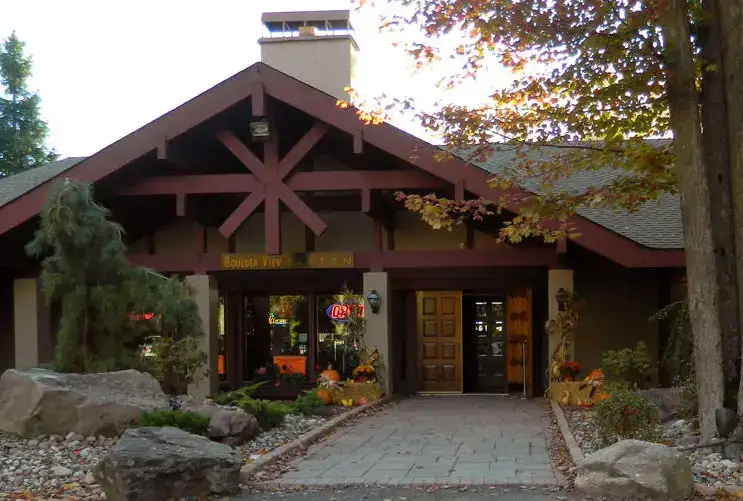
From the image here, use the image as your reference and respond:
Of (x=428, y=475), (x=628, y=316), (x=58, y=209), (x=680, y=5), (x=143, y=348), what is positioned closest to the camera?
(x=428, y=475)

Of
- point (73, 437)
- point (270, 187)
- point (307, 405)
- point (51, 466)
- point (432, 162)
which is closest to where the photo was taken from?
point (51, 466)

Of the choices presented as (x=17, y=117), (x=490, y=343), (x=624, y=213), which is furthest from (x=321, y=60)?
(x=17, y=117)

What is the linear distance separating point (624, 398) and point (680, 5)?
3.87 m

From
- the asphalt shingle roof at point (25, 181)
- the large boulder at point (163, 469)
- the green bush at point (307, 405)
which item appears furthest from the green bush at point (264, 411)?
the asphalt shingle roof at point (25, 181)

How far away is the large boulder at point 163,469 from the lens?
6.54 metres

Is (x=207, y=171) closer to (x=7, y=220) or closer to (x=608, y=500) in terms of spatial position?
(x=7, y=220)

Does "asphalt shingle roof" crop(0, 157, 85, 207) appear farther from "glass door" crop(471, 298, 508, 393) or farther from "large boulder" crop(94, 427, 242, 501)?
"large boulder" crop(94, 427, 242, 501)

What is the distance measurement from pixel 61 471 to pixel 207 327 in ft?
22.6

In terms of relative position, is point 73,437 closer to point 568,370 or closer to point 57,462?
point 57,462

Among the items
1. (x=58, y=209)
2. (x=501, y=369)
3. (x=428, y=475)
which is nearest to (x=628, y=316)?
(x=501, y=369)

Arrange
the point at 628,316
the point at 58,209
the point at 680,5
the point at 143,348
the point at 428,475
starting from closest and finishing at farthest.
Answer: the point at 428,475 → the point at 680,5 → the point at 58,209 → the point at 143,348 → the point at 628,316

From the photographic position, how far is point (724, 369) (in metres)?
8.11

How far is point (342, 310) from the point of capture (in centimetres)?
1605

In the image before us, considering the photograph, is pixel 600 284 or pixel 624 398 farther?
pixel 600 284
